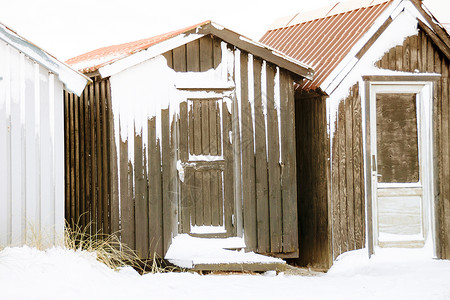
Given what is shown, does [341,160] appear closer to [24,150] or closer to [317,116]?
[317,116]

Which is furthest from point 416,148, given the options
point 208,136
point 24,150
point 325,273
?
point 24,150

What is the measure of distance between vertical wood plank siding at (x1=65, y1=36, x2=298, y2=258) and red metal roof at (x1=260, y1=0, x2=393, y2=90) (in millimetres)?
865

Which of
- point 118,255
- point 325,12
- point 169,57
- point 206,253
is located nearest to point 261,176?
point 206,253

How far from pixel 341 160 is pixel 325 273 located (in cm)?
171

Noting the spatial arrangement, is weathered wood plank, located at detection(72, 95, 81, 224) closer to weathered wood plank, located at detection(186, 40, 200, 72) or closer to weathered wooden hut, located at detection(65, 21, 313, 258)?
weathered wooden hut, located at detection(65, 21, 313, 258)

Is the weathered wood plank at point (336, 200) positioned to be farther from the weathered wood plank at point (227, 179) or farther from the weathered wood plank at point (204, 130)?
the weathered wood plank at point (204, 130)

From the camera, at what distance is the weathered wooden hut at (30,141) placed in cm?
938

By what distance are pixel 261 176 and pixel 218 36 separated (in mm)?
2116

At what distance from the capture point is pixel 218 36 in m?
10.6

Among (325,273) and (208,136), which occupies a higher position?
(208,136)

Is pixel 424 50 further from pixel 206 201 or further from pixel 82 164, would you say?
pixel 82 164

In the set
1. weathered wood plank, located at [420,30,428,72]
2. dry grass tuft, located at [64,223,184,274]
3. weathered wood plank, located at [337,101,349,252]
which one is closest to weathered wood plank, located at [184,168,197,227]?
dry grass tuft, located at [64,223,184,274]

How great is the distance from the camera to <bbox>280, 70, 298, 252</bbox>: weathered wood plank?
1106cm

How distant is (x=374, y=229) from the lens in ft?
37.2
